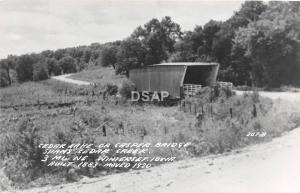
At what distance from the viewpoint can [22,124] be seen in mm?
13359

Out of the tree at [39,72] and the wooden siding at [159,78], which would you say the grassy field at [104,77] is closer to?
the tree at [39,72]

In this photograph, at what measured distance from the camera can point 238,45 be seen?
4791cm

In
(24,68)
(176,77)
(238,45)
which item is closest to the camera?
(176,77)

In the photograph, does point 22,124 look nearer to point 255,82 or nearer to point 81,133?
point 81,133

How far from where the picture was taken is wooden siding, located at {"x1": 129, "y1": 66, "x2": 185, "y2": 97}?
124 feet

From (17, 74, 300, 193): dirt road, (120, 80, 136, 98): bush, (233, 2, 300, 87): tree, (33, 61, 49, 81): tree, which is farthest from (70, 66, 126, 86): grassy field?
(17, 74, 300, 193): dirt road

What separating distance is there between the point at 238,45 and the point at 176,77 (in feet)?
45.2

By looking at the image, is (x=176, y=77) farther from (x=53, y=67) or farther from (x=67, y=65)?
(x=67, y=65)

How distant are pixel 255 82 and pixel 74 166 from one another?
120 ft

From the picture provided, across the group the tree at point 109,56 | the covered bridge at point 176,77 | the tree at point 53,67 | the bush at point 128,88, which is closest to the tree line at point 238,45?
the covered bridge at point 176,77

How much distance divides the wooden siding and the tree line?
8.41m

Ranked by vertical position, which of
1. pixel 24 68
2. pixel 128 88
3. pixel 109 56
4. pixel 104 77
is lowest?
pixel 128 88

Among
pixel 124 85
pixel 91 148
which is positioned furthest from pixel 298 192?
pixel 124 85

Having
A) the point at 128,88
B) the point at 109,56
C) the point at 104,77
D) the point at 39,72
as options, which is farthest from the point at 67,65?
the point at 128,88
